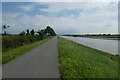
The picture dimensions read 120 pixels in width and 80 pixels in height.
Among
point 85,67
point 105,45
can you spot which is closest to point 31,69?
point 85,67

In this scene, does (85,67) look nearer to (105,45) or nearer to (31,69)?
(31,69)

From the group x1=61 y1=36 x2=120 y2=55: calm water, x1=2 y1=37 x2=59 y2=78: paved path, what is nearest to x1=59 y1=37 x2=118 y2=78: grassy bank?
x1=2 y1=37 x2=59 y2=78: paved path

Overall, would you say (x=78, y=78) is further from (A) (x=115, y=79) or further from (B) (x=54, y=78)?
(A) (x=115, y=79)

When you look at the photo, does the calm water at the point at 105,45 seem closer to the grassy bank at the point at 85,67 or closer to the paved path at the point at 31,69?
the grassy bank at the point at 85,67

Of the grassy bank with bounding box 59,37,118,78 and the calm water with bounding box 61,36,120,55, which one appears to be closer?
the grassy bank with bounding box 59,37,118,78

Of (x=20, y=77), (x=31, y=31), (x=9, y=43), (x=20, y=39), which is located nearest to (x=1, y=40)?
(x=9, y=43)

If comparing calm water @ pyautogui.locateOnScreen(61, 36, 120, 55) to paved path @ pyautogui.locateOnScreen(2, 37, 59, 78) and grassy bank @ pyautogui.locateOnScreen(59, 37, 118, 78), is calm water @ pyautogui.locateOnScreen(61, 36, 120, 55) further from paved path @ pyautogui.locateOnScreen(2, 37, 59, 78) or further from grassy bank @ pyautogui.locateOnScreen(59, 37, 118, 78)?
paved path @ pyautogui.locateOnScreen(2, 37, 59, 78)

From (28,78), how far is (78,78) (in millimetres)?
2289

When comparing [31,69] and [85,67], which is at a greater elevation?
[31,69]

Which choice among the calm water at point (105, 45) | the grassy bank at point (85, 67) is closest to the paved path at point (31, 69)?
the grassy bank at point (85, 67)

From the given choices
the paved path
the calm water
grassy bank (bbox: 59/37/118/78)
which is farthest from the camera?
the calm water

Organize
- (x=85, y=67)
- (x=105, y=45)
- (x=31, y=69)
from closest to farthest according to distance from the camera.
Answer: (x=31, y=69), (x=85, y=67), (x=105, y=45)

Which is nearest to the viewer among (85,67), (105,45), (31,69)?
(31,69)

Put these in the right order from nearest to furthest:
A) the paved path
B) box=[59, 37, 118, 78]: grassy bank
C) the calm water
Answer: the paved path, box=[59, 37, 118, 78]: grassy bank, the calm water
